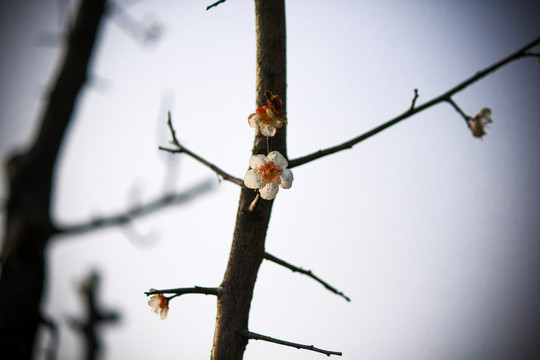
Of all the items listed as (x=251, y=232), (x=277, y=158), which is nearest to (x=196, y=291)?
(x=251, y=232)

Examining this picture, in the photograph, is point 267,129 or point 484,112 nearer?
point 267,129

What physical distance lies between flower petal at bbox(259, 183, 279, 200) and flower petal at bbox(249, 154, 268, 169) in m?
0.07

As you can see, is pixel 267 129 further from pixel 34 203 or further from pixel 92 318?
pixel 92 318

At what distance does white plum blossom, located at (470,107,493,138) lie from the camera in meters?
1.40

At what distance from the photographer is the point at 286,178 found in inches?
38.8

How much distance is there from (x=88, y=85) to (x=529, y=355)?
33.9m

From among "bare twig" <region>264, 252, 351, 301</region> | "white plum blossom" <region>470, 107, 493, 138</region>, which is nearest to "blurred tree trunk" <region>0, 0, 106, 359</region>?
"bare twig" <region>264, 252, 351, 301</region>

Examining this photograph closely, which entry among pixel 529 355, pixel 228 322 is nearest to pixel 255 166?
pixel 228 322

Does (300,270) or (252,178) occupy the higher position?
(252,178)

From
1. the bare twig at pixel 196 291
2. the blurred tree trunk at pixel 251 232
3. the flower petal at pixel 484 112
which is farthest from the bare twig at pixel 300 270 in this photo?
the flower petal at pixel 484 112

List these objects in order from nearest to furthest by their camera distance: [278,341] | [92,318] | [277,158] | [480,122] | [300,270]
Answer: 1. [278,341]
2. [277,158]
3. [300,270]
4. [480,122]
5. [92,318]

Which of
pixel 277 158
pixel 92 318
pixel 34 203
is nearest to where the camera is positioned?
pixel 277 158

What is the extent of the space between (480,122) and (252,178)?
1228 millimetres

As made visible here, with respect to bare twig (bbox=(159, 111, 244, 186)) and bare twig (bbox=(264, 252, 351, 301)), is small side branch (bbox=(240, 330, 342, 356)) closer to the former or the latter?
bare twig (bbox=(264, 252, 351, 301))
